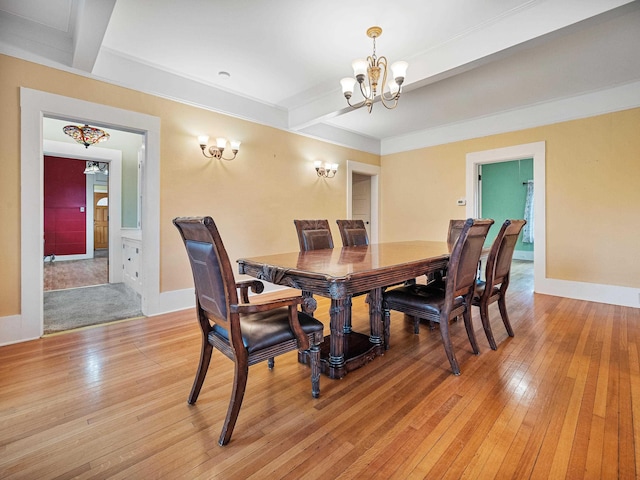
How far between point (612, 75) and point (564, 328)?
292 centimetres

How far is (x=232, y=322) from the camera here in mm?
1313

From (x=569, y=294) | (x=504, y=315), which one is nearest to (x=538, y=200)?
(x=569, y=294)

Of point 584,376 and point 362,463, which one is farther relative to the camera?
point 584,376

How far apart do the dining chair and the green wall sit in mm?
5532

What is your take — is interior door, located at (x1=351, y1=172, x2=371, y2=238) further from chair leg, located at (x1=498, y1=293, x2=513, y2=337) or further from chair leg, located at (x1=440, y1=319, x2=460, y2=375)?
chair leg, located at (x1=440, y1=319, x2=460, y2=375)

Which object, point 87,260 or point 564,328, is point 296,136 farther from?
point 87,260

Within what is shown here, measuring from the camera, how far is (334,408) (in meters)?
1.58

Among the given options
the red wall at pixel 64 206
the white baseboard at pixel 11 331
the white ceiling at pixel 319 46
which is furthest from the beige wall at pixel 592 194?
the red wall at pixel 64 206

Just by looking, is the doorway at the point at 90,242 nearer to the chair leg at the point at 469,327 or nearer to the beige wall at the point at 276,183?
the beige wall at the point at 276,183

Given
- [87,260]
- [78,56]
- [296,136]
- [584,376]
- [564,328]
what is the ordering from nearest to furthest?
1. [584,376]
2. [78,56]
3. [564,328]
4. [296,136]
5. [87,260]

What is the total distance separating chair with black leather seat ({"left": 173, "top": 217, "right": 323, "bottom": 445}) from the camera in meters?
1.31

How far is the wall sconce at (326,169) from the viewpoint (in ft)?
15.6

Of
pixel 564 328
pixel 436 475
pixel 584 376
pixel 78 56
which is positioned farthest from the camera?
pixel 564 328

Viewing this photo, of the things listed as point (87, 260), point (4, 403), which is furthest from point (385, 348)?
point (87, 260)
